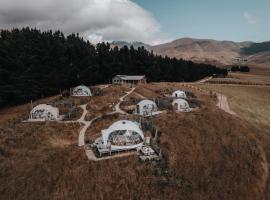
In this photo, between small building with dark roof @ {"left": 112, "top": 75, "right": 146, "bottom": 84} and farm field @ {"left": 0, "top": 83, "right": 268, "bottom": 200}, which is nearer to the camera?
farm field @ {"left": 0, "top": 83, "right": 268, "bottom": 200}

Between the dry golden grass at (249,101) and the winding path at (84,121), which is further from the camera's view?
the dry golden grass at (249,101)

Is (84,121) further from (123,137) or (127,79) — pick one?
(127,79)

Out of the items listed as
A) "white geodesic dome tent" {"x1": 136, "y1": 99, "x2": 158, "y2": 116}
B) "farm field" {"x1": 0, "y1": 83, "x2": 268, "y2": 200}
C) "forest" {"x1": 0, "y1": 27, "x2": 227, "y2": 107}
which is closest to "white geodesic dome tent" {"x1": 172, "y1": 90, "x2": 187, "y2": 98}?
"white geodesic dome tent" {"x1": 136, "y1": 99, "x2": 158, "y2": 116}

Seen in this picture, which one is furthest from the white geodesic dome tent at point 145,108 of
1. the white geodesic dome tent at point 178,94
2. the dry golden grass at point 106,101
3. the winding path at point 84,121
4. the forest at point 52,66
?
the forest at point 52,66

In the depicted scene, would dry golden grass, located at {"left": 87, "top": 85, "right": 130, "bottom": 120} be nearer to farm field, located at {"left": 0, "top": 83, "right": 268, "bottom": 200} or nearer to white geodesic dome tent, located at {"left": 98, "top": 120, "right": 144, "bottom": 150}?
farm field, located at {"left": 0, "top": 83, "right": 268, "bottom": 200}

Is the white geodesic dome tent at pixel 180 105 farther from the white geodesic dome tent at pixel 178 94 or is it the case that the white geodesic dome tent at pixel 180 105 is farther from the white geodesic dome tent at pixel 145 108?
the white geodesic dome tent at pixel 178 94

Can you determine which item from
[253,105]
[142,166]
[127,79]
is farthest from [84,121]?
[253,105]
